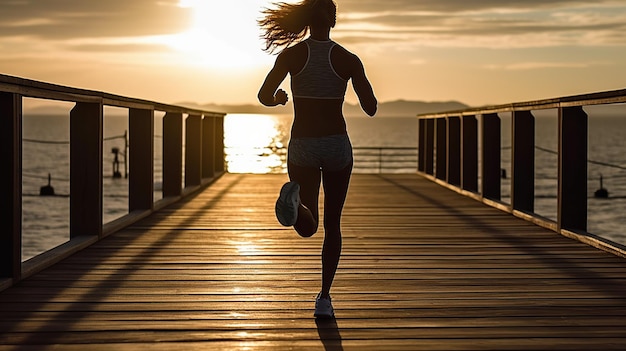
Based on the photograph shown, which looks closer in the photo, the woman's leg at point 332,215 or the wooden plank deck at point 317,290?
the wooden plank deck at point 317,290

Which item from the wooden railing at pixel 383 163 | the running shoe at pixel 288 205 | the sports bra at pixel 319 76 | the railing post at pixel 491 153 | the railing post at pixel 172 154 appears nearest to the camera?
the running shoe at pixel 288 205

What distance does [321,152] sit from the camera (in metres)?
3.81

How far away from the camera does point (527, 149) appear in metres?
8.09

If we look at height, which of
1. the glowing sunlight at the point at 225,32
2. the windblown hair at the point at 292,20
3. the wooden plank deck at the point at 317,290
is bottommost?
the wooden plank deck at the point at 317,290

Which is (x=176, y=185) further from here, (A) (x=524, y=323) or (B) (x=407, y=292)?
(A) (x=524, y=323)

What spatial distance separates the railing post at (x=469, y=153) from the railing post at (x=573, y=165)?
11.5 feet

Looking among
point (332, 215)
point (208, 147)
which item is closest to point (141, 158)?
point (332, 215)

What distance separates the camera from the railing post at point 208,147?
503 inches

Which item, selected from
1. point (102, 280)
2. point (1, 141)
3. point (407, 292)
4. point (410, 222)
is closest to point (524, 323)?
point (407, 292)

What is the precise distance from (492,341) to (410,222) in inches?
163

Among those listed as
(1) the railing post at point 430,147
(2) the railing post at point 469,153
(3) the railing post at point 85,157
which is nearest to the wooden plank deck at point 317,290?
(3) the railing post at point 85,157

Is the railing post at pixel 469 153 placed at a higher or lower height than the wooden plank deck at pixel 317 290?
higher

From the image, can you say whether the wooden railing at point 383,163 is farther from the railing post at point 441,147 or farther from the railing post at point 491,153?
the railing post at point 491,153

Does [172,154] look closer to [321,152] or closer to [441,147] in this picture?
[441,147]
